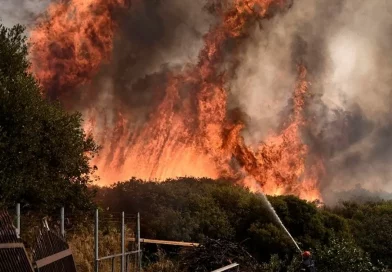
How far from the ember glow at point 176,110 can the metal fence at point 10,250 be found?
61.9 meters

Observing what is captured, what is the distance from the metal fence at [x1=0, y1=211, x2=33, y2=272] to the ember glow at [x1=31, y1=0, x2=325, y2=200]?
61.9m

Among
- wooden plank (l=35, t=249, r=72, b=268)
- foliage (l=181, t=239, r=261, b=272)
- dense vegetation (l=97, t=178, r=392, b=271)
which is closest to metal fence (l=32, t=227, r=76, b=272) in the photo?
wooden plank (l=35, t=249, r=72, b=268)

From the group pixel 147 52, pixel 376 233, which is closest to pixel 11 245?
pixel 376 233

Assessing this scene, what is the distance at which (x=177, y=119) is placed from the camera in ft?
257

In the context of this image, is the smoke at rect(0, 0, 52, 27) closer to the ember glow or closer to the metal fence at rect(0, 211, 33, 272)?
the ember glow

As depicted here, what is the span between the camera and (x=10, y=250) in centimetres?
890

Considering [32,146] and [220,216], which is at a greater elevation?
[220,216]

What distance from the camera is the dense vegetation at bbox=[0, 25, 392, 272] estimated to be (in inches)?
1037

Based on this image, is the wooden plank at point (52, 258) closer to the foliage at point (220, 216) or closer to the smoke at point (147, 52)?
the foliage at point (220, 216)

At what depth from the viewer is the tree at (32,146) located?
26.2 metres

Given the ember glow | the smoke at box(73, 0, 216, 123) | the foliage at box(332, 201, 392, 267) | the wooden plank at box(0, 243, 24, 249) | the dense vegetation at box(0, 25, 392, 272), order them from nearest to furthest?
1. the wooden plank at box(0, 243, 24, 249)
2. the dense vegetation at box(0, 25, 392, 272)
3. the foliage at box(332, 201, 392, 267)
4. the ember glow
5. the smoke at box(73, 0, 216, 123)

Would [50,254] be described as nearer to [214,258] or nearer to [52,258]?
[52,258]

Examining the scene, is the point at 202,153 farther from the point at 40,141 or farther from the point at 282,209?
the point at 40,141

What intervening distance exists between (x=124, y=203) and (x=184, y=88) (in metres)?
34.5
